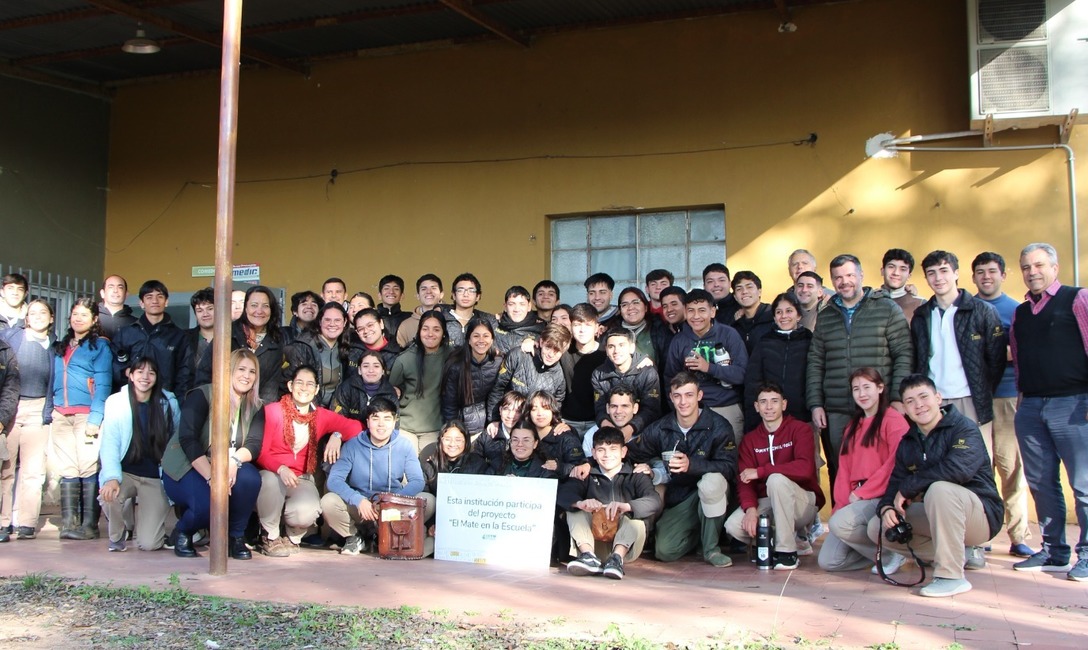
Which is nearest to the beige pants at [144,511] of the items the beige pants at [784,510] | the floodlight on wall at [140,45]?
the beige pants at [784,510]

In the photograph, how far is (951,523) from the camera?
575 cm

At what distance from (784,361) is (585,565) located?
6.62 ft

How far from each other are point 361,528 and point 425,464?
0.66m

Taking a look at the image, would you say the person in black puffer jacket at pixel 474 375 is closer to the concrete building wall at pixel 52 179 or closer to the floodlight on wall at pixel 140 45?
the floodlight on wall at pixel 140 45

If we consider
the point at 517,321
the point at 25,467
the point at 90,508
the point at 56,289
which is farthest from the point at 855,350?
the point at 56,289

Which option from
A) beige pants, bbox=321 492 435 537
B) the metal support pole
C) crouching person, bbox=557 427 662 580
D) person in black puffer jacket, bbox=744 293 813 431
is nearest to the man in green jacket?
person in black puffer jacket, bbox=744 293 813 431

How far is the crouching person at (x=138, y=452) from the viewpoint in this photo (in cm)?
719

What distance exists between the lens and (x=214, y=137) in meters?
11.5

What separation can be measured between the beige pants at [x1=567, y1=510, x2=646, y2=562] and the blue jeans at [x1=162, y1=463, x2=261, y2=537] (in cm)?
217

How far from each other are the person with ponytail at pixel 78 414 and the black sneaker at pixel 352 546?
204cm

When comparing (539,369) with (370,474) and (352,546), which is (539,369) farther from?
(352,546)

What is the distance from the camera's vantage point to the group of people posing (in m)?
6.18

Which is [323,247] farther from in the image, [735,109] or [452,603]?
[452,603]

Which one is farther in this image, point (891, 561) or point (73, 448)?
point (73, 448)
